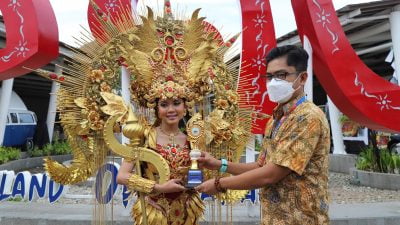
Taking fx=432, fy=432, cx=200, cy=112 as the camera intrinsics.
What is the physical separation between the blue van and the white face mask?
13297 millimetres

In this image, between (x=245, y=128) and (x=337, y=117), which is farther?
(x=337, y=117)

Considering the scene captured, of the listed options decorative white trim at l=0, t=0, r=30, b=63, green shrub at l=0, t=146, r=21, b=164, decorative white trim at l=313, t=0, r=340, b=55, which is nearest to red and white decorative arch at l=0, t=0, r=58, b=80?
decorative white trim at l=0, t=0, r=30, b=63

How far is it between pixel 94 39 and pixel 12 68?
2.56m

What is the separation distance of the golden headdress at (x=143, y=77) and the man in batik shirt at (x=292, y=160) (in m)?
0.77

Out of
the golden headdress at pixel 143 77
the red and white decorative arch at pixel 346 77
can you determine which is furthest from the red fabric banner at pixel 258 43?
the golden headdress at pixel 143 77

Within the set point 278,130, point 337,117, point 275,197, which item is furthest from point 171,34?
point 337,117

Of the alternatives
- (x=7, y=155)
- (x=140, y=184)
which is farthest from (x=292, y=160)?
(x=7, y=155)

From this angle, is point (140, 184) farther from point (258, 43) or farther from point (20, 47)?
point (20, 47)

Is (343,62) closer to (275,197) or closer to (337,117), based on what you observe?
(275,197)

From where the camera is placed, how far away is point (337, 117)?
10.8m

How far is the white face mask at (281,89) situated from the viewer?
6.64ft

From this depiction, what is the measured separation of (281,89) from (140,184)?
3.13 ft

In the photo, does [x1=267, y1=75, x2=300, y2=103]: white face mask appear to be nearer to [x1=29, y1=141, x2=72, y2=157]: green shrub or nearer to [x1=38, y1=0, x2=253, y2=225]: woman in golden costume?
[x1=38, y1=0, x2=253, y2=225]: woman in golden costume

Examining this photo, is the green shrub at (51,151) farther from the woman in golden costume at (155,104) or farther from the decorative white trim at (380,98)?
the woman in golden costume at (155,104)
